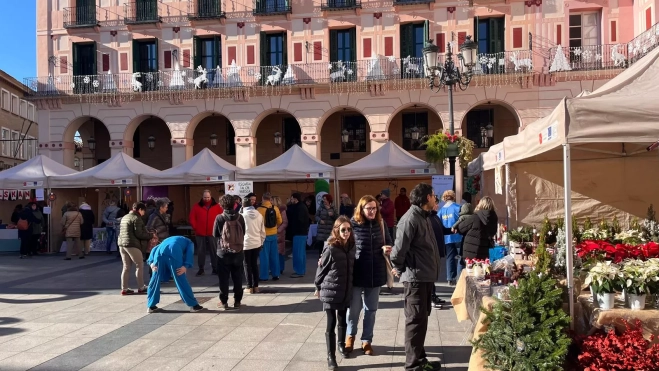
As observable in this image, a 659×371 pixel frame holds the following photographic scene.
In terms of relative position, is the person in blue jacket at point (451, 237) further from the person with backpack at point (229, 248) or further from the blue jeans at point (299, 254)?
the person with backpack at point (229, 248)

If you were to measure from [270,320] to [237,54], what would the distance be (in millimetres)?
17082

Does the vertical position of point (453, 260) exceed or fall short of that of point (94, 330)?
it exceeds it

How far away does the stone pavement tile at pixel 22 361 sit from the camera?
5.78 metres

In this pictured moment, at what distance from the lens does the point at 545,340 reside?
13.5 feet

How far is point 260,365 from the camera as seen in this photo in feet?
18.5

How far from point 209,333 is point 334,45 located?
1706cm

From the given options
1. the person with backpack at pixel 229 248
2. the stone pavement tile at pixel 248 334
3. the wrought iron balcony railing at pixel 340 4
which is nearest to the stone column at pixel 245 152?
the wrought iron balcony railing at pixel 340 4

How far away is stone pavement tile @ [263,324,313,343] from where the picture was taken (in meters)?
6.58

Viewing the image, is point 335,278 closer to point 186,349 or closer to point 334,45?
point 186,349

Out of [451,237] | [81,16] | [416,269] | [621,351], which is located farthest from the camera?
[81,16]

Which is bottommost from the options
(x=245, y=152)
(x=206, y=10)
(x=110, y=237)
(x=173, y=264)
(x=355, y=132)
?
(x=110, y=237)

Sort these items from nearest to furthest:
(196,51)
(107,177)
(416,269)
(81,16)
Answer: (416,269), (107,177), (196,51), (81,16)

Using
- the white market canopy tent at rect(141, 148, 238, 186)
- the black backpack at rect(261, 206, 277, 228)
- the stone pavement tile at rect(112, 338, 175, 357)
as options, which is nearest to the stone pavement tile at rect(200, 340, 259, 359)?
the stone pavement tile at rect(112, 338, 175, 357)

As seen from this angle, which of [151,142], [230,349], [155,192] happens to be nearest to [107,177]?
[155,192]
